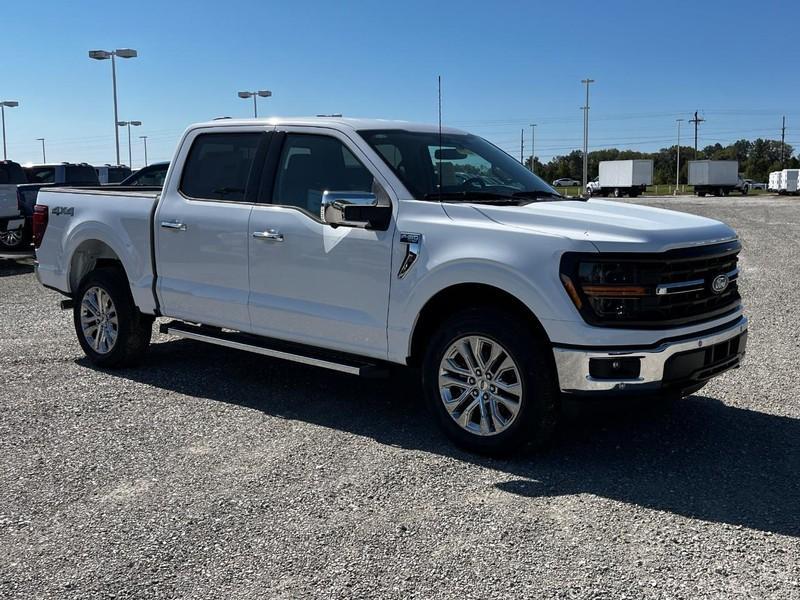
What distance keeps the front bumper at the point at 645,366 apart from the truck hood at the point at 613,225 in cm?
54

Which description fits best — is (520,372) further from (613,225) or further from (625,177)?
(625,177)

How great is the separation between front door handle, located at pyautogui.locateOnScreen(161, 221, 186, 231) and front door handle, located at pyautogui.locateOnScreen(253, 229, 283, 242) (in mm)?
837

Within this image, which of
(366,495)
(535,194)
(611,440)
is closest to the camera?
(366,495)

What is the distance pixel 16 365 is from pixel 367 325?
385cm

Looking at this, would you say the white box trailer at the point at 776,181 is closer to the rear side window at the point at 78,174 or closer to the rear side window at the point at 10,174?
the rear side window at the point at 78,174

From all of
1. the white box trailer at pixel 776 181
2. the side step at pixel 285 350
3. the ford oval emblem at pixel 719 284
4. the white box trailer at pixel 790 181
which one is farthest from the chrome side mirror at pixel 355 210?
the white box trailer at pixel 776 181

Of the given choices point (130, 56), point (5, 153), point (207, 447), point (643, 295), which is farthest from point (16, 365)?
point (5, 153)

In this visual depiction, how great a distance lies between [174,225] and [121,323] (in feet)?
3.66

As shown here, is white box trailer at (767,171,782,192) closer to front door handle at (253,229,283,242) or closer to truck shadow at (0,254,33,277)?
truck shadow at (0,254,33,277)

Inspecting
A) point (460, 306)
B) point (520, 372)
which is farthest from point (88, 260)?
point (520, 372)

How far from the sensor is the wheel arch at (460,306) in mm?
4879

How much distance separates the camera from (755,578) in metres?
3.57

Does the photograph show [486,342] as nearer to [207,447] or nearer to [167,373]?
[207,447]

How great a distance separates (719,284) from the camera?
4980mm
